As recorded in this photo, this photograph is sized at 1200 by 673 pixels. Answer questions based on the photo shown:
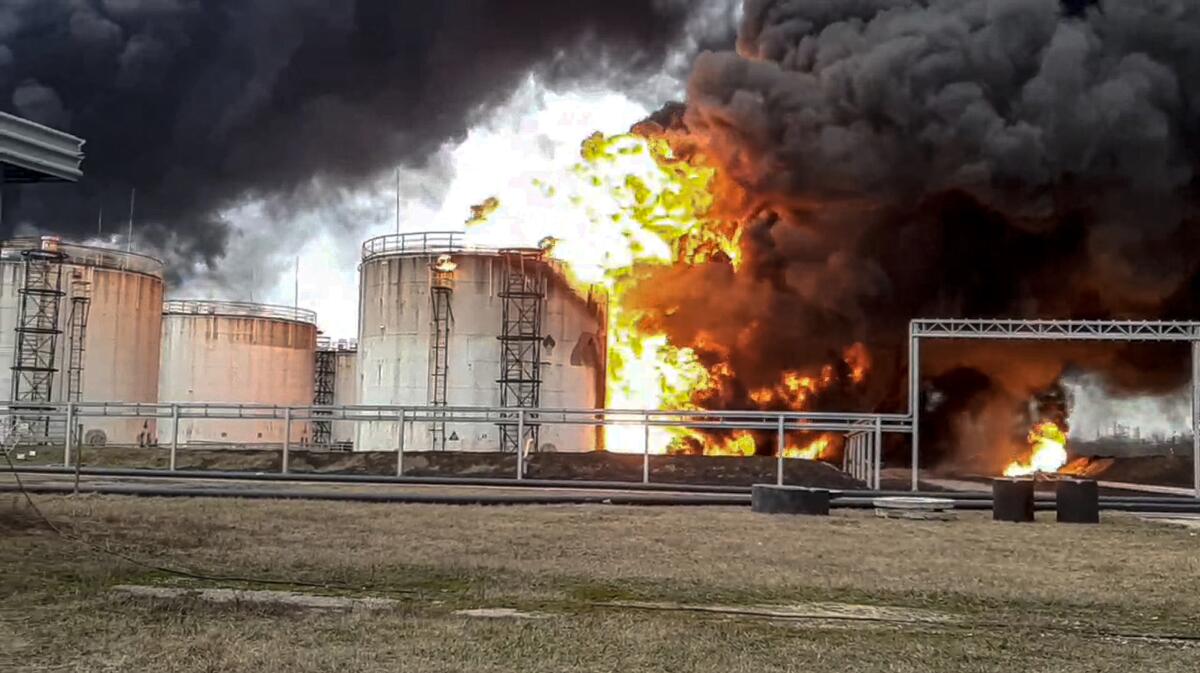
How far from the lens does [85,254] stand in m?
52.7

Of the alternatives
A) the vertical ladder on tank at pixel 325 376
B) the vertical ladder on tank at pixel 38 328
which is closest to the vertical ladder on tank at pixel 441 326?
the vertical ladder on tank at pixel 38 328

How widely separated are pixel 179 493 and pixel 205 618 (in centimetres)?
1590

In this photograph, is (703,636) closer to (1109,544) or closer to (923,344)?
(1109,544)

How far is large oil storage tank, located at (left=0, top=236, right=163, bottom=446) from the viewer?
4978cm

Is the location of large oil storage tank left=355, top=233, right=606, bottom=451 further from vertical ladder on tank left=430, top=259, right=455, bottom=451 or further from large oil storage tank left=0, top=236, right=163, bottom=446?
large oil storage tank left=0, top=236, right=163, bottom=446

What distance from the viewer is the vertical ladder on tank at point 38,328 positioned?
4944cm

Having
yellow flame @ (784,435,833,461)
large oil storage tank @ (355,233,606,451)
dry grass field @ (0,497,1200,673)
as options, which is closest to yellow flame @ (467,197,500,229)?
large oil storage tank @ (355,233,606,451)

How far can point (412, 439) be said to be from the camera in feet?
150

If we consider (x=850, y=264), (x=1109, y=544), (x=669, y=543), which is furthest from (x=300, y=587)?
(x=850, y=264)

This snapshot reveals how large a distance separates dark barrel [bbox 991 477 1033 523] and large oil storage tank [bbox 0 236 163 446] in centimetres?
3930

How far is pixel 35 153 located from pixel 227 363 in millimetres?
50877

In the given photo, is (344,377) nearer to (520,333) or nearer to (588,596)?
(520,333)

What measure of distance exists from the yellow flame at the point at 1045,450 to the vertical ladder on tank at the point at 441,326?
86.4 feet

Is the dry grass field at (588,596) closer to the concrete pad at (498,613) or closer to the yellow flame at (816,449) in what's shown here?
the concrete pad at (498,613)
